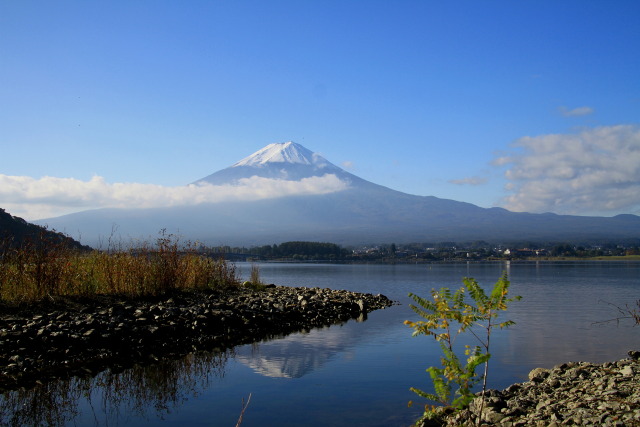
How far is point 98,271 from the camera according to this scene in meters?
14.1

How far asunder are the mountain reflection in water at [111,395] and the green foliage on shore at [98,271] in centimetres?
430

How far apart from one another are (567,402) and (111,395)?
19.7 ft

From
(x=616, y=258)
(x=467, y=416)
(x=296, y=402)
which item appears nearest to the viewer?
(x=467, y=416)

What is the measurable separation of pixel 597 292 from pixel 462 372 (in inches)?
960

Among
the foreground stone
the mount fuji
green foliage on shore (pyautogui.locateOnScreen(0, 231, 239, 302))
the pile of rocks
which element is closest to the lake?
the pile of rocks

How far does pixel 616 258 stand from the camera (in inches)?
3457

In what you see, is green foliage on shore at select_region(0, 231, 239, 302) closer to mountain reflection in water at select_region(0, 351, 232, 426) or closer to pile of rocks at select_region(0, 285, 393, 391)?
pile of rocks at select_region(0, 285, 393, 391)

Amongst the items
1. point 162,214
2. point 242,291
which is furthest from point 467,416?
point 162,214

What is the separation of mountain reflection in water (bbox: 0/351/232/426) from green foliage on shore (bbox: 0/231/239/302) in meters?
4.30

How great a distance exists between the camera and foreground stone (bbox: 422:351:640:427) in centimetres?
555

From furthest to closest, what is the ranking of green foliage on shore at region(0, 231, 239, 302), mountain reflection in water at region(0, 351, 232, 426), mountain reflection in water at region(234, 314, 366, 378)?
1. green foliage on shore at region(0, 231, 239, 302)
2. mountain reflection in water at region(234, 314, 366, 378)
3. mountain reflection in water at region(0, 351, 232, 426)

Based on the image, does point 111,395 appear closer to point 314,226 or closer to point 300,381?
point 300,381

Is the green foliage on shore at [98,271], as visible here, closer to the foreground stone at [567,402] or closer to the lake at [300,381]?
the lake at [300,381]

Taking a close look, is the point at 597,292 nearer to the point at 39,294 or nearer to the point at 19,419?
the point at 39,294
